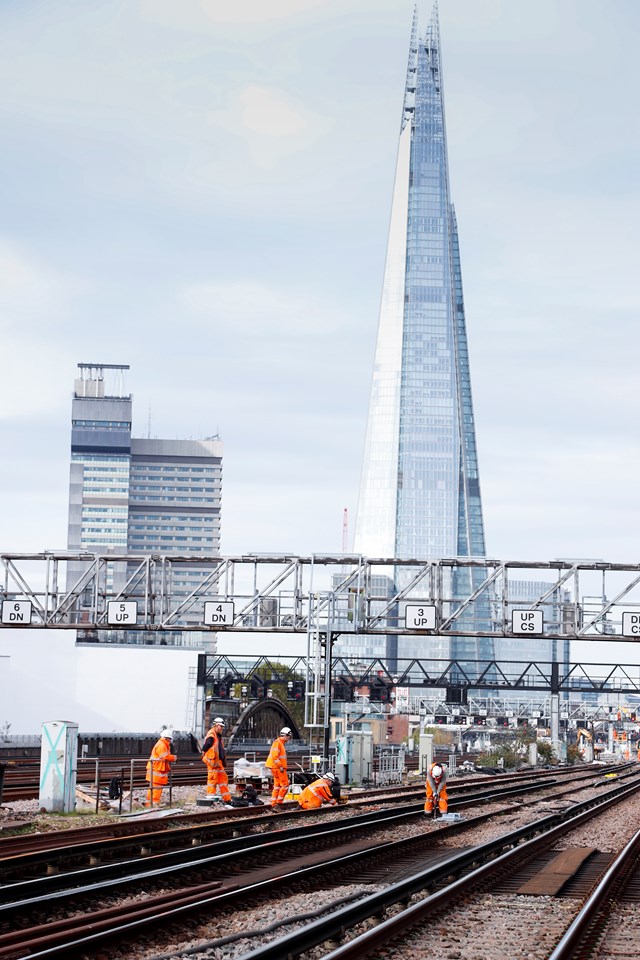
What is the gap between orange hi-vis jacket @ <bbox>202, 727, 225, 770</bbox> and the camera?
101ft

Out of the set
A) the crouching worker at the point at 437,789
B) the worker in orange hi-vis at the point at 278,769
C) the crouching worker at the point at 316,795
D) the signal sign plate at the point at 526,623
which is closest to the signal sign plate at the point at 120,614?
the signal sign plate at the point at 526,623

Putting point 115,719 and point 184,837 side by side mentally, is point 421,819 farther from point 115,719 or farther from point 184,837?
point 115,719

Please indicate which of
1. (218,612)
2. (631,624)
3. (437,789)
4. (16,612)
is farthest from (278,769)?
(16,612)

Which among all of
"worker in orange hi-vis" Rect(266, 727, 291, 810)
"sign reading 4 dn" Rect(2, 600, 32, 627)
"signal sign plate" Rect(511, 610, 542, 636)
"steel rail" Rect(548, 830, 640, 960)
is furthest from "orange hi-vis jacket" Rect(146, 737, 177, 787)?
"signal sign plate" Rect(511, 610, 542, 636)

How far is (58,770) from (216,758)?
3.86m

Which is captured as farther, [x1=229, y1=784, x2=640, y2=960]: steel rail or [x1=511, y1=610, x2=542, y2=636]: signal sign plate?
[x1=511, y1=610, x2=542, y2=636]: signal sign plate

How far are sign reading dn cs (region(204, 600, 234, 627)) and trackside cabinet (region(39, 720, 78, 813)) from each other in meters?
23.7

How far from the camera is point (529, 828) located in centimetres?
2852

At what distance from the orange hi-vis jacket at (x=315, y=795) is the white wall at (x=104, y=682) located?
68.4 m

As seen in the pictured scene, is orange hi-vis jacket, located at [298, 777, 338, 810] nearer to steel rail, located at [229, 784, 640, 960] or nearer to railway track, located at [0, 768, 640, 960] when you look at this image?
railway track, located at [0, 768, 640, 960]

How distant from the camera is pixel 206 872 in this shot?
19.3m

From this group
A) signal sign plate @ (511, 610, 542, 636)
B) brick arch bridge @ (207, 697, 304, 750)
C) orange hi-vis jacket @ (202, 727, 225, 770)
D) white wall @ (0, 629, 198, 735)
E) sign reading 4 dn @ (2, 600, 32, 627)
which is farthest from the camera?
white wall @ (0, 629, 198, 735)

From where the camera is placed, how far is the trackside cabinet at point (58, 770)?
29.5 m

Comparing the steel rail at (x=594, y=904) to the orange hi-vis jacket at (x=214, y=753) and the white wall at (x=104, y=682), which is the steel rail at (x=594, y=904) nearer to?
the orange hi-vis jacket at (x=214, y=753)
